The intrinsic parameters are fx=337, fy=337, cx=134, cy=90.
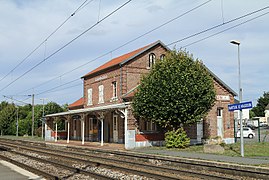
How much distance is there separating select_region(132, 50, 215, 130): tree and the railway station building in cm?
226

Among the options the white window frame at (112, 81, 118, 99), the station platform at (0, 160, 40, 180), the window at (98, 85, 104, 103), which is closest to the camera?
the station platform at (0, 160, 40, 180)

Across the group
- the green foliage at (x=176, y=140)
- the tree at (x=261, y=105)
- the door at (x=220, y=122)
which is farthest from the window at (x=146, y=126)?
the tree at (x=261, y=105)

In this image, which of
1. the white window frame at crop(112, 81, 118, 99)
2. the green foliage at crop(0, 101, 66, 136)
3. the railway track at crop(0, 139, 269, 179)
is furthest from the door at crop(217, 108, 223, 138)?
the green foliage at crop(0, 101, 66, 136)

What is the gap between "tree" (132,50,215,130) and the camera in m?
22.2

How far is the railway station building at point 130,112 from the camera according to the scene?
2586cm

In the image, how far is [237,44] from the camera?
715 inches

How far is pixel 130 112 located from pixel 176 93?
15.6 feet

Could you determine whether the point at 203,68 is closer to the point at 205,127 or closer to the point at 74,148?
the point at 205,127

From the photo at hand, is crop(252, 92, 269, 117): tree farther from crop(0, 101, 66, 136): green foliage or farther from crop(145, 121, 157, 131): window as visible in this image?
crop(145, 121, 157, 131): window

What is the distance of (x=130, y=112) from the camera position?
25.4 metres

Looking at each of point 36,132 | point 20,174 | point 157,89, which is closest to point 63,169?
point 20,174

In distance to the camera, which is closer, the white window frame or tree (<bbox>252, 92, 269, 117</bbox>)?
the white window frame

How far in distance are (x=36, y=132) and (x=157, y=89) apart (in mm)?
41815

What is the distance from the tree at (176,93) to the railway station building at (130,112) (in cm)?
226
